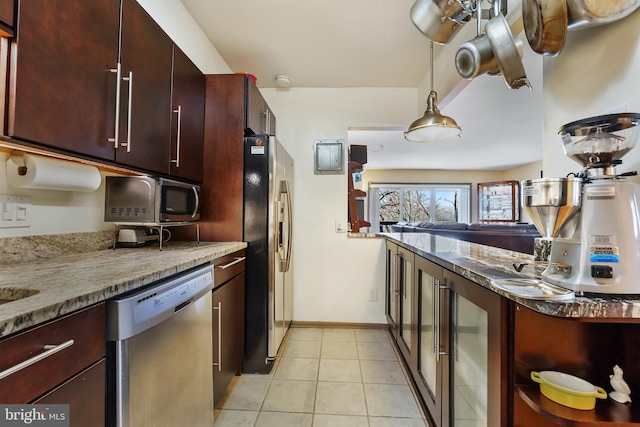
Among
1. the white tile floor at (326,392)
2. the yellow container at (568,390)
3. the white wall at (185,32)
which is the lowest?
the white tile floor at (326,392)

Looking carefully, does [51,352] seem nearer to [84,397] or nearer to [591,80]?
[84,397]

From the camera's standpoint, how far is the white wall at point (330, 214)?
3.01 m

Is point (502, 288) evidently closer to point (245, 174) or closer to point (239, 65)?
point (245, 174)

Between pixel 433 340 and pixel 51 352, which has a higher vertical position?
pixel 51 352

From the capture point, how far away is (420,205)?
26.9 ft

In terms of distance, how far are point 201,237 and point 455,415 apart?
182 centimetres

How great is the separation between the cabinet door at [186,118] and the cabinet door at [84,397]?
46.1 inches

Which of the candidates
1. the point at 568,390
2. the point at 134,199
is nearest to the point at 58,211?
the point at 134,199

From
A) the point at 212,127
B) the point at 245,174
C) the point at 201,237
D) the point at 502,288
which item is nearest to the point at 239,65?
the point at 212,127

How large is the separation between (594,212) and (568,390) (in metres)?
0.49

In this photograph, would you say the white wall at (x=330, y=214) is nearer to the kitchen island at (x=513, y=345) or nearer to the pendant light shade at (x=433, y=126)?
the pendant light shade at (x=433, y=126)

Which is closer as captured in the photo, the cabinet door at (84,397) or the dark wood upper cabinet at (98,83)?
the cabinet door at (84,397)

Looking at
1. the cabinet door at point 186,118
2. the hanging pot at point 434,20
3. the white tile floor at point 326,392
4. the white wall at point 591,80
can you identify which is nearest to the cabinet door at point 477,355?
the white tile floor at point 326,392

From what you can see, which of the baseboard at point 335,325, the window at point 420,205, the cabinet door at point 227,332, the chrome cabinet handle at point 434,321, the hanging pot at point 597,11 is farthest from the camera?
the window at point 420,205
